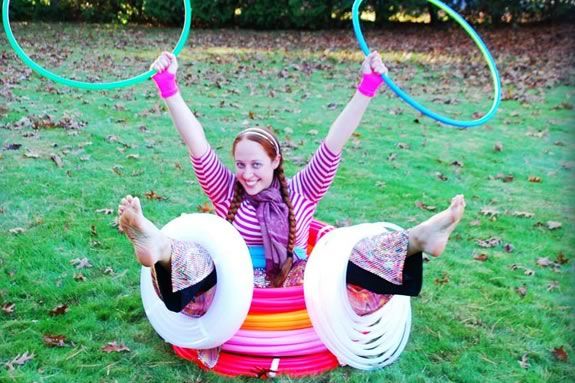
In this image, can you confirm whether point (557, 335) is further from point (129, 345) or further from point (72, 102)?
point (72, 102)

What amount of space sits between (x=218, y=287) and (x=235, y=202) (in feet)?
2.14

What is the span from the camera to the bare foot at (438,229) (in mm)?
2984

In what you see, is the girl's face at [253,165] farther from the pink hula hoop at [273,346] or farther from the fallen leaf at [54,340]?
the fallen leaf at [54,340]

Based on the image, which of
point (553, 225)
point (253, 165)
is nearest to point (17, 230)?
point (253, 165)

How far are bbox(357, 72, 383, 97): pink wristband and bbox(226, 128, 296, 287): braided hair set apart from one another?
547 mm

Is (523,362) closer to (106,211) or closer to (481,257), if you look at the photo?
(481,257)

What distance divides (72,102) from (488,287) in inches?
254

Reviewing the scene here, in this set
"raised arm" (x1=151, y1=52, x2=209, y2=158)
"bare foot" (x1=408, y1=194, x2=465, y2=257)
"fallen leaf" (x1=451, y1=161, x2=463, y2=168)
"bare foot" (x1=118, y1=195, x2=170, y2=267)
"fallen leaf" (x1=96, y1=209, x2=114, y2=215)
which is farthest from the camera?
"fallen leaf" (x1=451, y1=161, x2=463, y2=168)

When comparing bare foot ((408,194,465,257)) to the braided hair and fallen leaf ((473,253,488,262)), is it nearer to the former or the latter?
the braided hair

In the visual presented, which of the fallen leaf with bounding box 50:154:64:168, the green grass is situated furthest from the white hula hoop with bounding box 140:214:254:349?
the fallen leaf with bounding box 50:154:64:168

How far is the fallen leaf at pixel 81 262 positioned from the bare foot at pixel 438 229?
247cm

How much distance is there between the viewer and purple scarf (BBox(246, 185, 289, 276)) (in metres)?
3.71

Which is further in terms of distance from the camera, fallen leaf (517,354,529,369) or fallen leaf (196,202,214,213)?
fallen leaf (196,202,214,213)

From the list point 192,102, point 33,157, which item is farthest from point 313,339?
point 192,102
